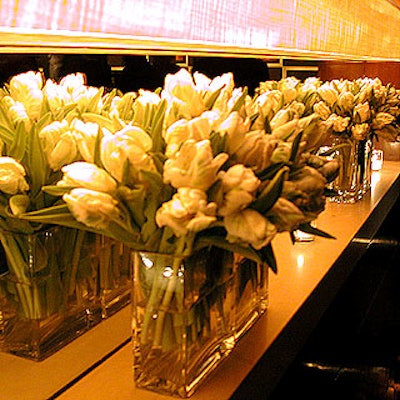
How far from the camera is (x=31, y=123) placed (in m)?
0.98

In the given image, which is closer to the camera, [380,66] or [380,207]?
[380,207]

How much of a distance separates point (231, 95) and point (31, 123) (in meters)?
0.29

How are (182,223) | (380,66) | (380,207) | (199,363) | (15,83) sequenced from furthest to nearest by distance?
1. (380,66)
2. (380,207)
3. (15,83)
4. (199,363)
5. (182,223)

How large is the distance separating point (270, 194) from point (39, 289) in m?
0.39

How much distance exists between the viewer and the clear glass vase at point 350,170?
7.01 ft

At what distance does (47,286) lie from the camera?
98 cm

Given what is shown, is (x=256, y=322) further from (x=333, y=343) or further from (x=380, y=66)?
(x=380, y=66)

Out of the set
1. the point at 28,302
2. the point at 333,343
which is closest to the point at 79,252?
the point at 28,302

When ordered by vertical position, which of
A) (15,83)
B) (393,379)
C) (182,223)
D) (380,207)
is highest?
(15,83)

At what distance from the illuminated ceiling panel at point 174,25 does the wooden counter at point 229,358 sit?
17.6 inches

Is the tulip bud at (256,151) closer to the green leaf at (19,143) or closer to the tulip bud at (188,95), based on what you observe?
the tulip bud at (188,95)

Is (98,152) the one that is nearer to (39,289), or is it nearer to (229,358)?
(39,289)

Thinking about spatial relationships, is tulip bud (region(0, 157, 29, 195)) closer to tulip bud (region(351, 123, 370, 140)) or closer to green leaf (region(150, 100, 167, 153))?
green leaf (region(150, 100, 167, 153))

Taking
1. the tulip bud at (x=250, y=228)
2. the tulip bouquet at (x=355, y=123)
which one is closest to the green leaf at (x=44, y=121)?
the tulip bud at (x=250, y=228)
